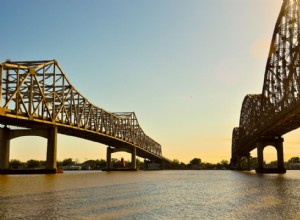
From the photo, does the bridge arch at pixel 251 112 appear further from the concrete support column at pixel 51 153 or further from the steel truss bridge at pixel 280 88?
the concrete support column at pixel 51 153

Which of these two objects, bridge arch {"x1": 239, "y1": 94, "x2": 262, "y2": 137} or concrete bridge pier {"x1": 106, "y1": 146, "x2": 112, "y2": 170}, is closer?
bridge arch {"x1": 239, "y1": 94, "x2": 262, "y2": 137}

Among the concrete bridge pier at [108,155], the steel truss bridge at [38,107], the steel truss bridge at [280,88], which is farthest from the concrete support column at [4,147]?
the concrete bridge pier at [108,155]

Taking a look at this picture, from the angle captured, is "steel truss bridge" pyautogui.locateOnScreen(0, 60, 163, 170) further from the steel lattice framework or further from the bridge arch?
the bridge arch

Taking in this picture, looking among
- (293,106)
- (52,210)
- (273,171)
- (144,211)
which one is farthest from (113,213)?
(273,171)

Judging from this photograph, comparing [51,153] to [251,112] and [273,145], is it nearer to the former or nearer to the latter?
[273,145]

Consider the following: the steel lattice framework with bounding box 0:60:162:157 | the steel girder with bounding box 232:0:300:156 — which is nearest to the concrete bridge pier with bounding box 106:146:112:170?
the steel lattice framework with bounding box 0:60:162:157

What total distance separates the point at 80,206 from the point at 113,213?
3.25 metres

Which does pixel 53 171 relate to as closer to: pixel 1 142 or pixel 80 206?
pixel 1 142

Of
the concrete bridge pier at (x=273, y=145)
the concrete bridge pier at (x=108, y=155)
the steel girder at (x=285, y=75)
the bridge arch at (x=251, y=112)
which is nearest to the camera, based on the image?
the steel girder at (x=285, y=75)

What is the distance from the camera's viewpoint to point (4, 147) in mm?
78562

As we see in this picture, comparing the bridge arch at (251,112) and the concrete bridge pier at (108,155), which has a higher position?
the bridge arch at (251,112)

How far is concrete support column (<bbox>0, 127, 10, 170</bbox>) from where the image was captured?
77.9 m

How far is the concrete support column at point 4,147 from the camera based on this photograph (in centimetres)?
7794

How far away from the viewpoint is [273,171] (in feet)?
323
